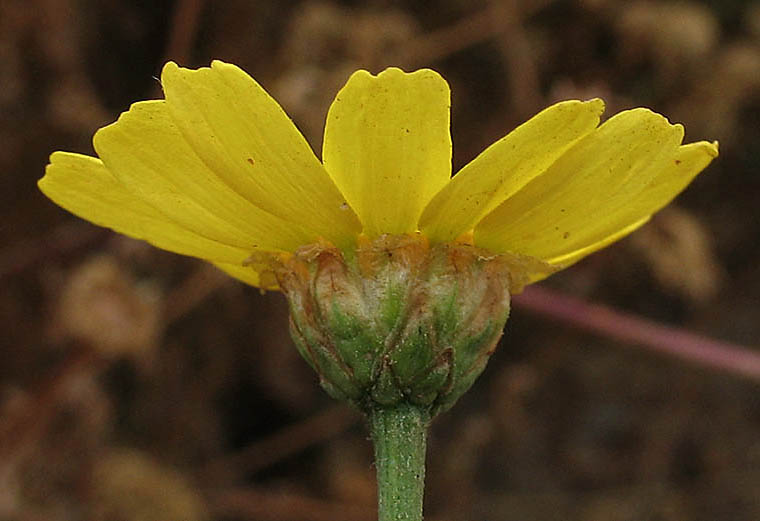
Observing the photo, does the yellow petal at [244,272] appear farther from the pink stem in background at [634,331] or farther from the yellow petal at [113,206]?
the pink stem in background at [634,331]

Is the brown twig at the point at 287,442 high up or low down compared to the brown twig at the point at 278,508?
up

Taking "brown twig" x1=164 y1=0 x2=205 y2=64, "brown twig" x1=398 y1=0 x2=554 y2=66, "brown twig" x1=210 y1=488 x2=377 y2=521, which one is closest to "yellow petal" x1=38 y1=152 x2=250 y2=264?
"brown twig" x1=164 y1=0 x2=205 y2=64

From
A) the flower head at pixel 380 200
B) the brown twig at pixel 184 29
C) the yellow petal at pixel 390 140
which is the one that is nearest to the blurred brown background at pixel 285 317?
the brown twig at pixel 184 29

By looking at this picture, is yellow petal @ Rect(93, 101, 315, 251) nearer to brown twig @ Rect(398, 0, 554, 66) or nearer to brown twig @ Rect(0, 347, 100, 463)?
brown twig @ Rect(0, 347, 100, 463)

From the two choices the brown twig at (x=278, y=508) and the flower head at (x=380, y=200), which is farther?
the brown twig at (x=278, y=508)

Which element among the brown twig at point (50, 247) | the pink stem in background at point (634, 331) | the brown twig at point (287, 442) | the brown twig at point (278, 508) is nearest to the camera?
the pink stem in background at point (634, 331)

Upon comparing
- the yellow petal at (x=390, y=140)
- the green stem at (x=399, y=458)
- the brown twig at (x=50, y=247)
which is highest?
the yellow petal at (x=390, y=140)

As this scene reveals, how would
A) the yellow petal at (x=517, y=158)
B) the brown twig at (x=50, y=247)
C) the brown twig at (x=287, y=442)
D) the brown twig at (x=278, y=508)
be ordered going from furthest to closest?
the brown twig at (x=287, y=442) → the brown twig at (x=278, y=508) → the brown twig at (x=50, y=247) → the yellow petal at (x=517, y=158)
